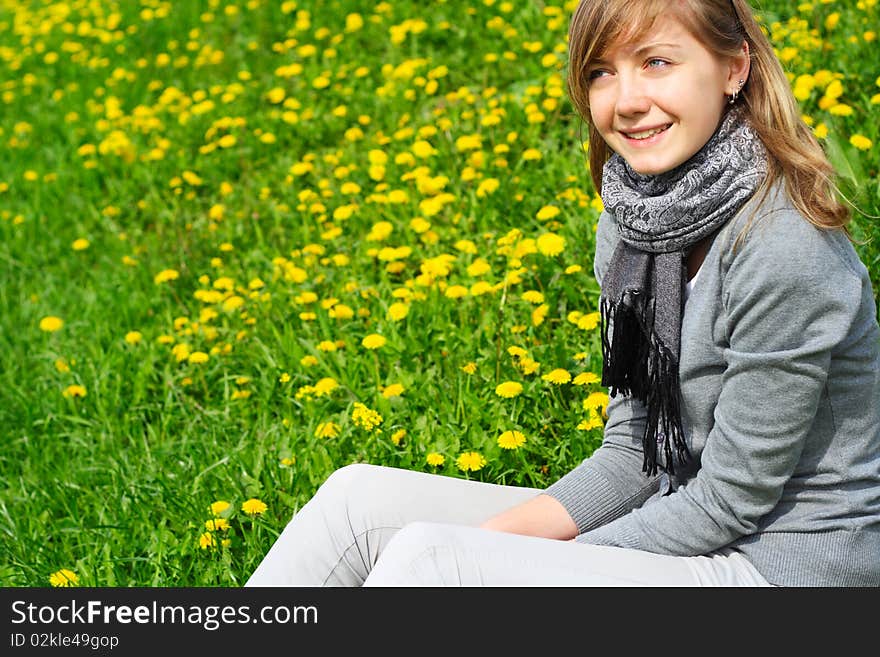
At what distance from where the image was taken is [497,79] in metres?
4.52

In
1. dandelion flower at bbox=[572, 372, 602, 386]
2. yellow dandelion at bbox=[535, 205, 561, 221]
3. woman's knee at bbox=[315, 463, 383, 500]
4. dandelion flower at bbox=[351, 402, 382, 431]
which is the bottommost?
dandelion flower at bbox=[351, 402, 382, 431]

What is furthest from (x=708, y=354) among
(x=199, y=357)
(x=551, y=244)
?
(x=199, y=357)

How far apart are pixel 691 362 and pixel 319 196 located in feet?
8.48

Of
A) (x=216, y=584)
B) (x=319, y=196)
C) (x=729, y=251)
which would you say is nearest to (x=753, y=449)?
(x=729, y=251)

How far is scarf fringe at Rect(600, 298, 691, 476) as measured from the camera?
1.84 meters

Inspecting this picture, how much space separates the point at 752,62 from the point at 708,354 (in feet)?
1.59

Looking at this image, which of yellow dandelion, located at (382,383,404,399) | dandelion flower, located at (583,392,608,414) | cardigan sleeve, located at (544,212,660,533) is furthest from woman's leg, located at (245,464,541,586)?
yellow dandelion, located at (382,383,404,399)

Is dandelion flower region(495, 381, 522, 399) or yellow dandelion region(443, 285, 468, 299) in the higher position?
yellow dandelion region(443, 285, 468, 299)

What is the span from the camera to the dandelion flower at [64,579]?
8.32 ft

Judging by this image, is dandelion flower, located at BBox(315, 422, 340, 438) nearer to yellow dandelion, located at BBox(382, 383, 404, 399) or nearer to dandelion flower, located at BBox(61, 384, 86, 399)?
yellow dandelion, located at BBox(382, 383, 404, 399)

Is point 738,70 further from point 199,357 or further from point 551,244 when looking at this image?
point 199,357

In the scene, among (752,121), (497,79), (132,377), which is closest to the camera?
(752,121)

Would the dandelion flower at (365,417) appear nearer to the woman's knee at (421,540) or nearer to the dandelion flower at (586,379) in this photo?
the dandelion flower at (586,379)
